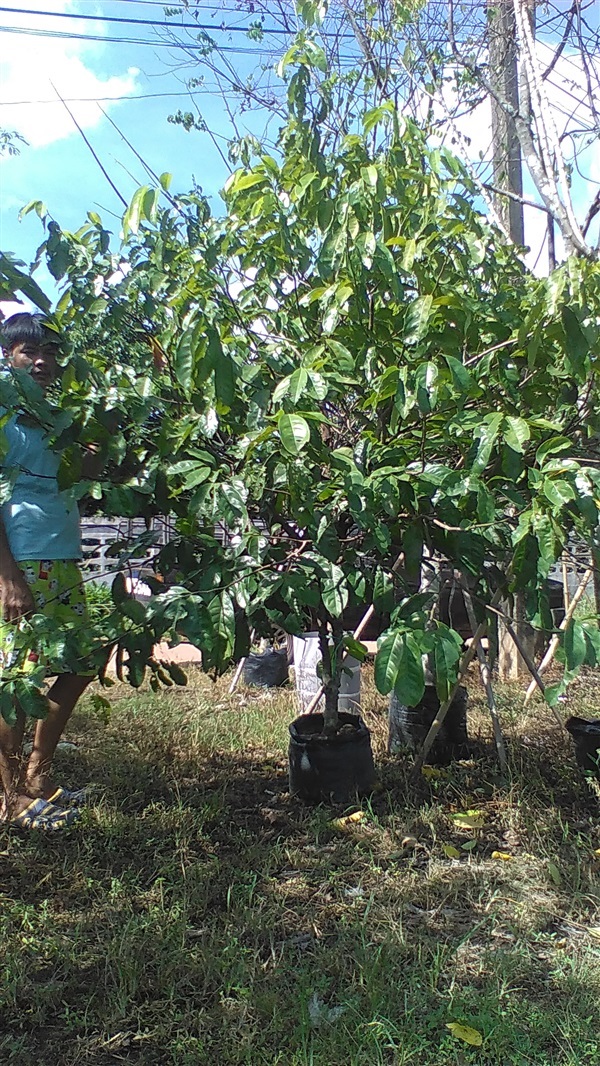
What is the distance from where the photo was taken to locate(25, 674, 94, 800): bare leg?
7.77 feet

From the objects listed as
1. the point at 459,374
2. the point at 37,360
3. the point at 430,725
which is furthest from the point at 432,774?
the point at 37,360

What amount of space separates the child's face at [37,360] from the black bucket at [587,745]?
85.6 inches

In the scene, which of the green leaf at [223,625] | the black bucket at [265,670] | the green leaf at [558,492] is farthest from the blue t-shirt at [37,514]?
the black bucket at [265,670]

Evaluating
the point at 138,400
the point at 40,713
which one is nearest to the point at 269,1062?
the point at 40,713

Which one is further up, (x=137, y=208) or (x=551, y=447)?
(x=137, y=208)

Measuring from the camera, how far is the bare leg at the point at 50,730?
2.37m

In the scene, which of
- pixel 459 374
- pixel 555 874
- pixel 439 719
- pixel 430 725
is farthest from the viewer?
pixel 430 725

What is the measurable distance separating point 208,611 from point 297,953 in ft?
2.74

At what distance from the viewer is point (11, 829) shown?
2.29 metres

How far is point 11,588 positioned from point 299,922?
47.7 inches

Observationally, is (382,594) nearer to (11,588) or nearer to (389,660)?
(389,660)

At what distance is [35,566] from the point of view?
232cm

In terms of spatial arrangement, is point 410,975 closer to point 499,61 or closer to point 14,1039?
point 14,1039

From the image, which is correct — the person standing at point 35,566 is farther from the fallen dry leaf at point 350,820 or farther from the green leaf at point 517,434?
the green leaf at point 517,434
